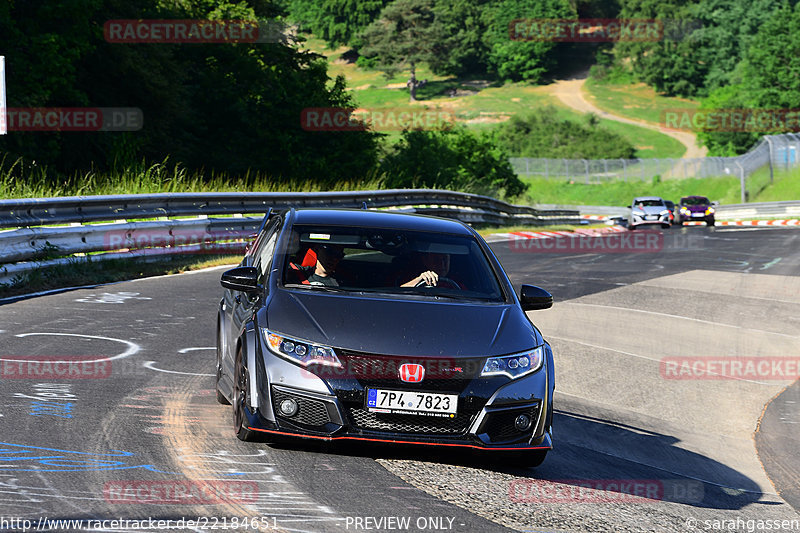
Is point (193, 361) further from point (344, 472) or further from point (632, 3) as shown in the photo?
point (632, 3)

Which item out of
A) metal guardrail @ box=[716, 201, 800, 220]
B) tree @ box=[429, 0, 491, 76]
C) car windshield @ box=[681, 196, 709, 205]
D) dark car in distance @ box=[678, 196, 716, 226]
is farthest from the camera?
tree @ box=[429, 0, 491, 76]

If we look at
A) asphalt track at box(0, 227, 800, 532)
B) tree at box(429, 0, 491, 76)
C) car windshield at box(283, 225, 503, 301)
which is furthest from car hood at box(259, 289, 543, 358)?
tree at box(429, 0, 491, 76)

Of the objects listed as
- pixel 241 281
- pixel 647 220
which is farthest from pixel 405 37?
pixel 241 281

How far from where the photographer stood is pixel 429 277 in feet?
23.2

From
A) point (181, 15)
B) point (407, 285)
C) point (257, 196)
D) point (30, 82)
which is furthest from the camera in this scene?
point (181, 15)

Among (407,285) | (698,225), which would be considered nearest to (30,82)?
(407,285)

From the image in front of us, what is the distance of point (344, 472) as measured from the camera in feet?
19.4

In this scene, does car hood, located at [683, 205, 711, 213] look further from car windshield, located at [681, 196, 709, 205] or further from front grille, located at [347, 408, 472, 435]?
front grille, located at [347, 408, 472, 435]

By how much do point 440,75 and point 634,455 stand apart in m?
158

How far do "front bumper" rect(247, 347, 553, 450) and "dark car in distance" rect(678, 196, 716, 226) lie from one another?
43.7 metres

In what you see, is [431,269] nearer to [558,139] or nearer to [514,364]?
[514,364]

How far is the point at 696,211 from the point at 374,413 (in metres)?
44.5

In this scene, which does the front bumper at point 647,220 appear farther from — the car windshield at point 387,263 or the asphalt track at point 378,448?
the car windshield at point 387,263

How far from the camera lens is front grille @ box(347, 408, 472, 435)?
233 inches
